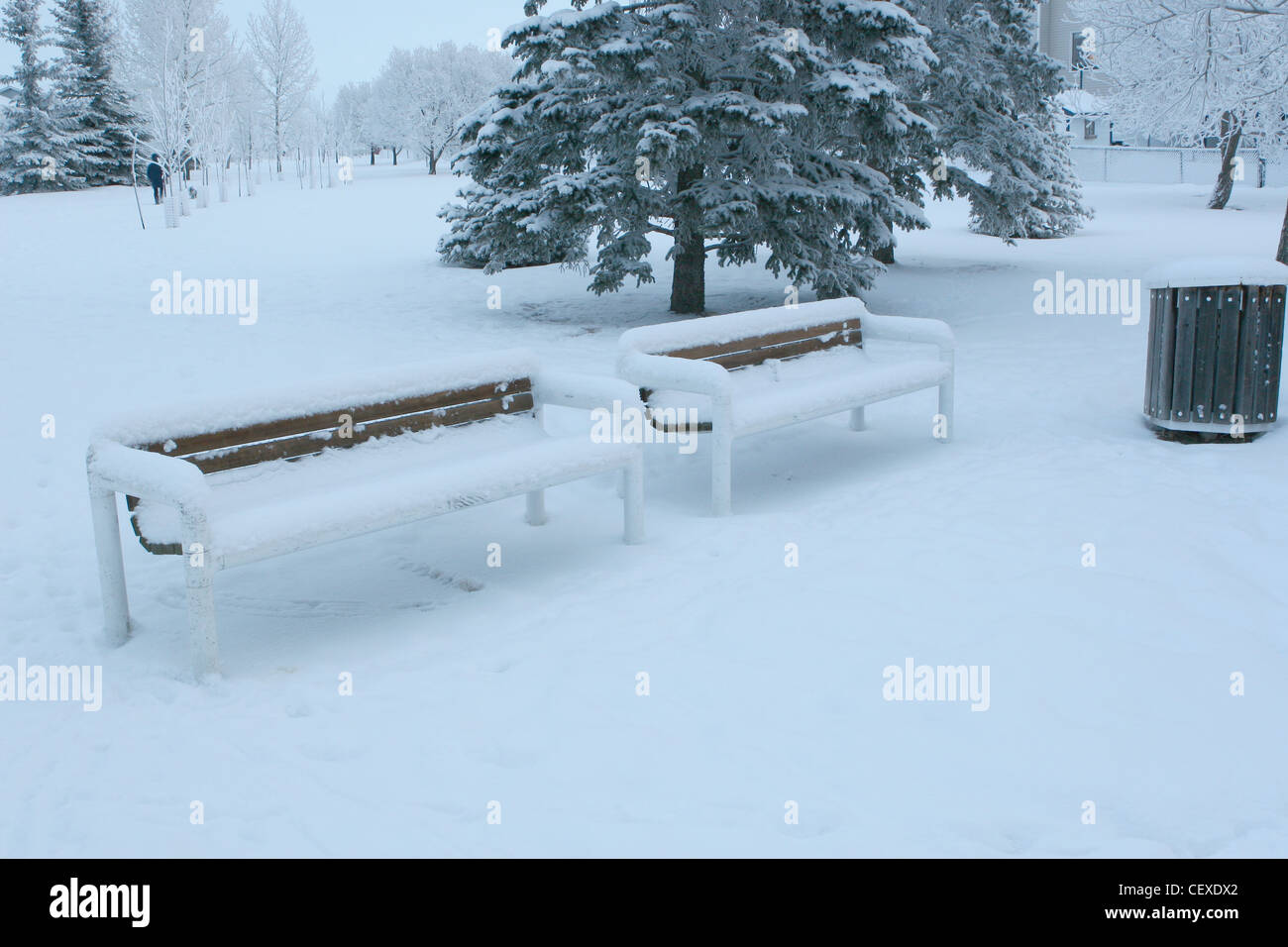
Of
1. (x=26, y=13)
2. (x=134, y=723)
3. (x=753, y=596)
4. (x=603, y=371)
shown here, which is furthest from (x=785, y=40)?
(x=26, y=13)

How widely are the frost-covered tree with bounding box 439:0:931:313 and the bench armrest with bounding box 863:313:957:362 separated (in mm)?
3404

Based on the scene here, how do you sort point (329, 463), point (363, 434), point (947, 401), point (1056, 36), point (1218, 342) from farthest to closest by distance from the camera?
point (1056, 36) < point (947, 401) < point (1218, 342) < point (363, 434) < point (329, 463)

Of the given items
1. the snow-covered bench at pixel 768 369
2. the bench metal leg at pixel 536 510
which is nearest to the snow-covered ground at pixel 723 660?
the bench metal leg at pixel 536 510

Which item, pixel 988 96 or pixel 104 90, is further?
pixel 104 90

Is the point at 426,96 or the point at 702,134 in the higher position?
the point at 426,96

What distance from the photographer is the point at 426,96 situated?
64750 millimetres

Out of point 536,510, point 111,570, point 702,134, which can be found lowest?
point 536,510

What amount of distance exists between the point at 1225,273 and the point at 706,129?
5360 millimetres

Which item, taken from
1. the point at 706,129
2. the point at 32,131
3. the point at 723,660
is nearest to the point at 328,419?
the point at 723,660

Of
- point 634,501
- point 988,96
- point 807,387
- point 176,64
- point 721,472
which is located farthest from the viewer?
point 176,64

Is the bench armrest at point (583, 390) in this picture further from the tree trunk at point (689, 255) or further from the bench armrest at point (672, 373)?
the tree trunk at point (689, 255)

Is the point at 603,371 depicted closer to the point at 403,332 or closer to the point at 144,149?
the point at 403,332

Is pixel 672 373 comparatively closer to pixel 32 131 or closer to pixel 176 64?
pixel 176 64

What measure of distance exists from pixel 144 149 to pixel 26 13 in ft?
19.7
